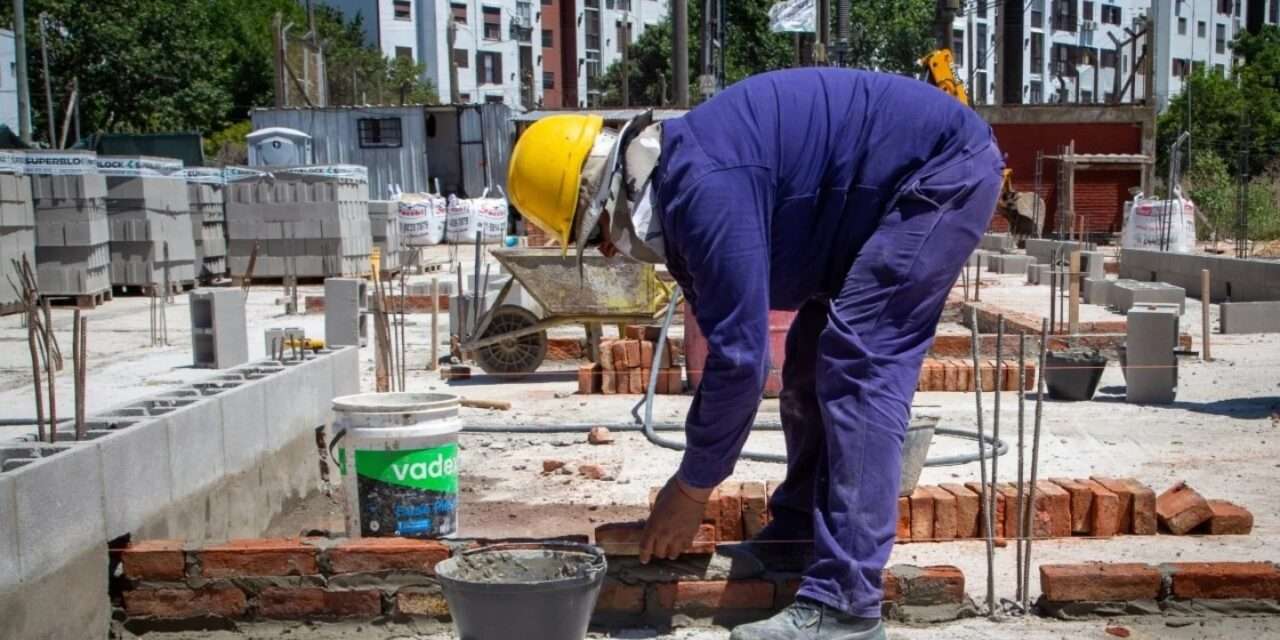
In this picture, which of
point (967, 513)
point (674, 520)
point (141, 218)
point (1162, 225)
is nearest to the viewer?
point (674, 520)

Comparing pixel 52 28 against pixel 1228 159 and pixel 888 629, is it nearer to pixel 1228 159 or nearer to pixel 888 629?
pixel 1228 159

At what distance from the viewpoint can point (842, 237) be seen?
3.46 meters

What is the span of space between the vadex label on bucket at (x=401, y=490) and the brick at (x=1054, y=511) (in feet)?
7.15

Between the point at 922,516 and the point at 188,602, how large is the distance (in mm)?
2509

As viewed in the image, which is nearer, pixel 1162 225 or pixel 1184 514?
pixel 1184 514

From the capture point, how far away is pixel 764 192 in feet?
10.6

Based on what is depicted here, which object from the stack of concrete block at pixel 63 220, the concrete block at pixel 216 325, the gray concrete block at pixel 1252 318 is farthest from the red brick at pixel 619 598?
the stack of concrete block at pixel 63 220

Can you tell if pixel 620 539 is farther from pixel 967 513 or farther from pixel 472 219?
pixel 472 219

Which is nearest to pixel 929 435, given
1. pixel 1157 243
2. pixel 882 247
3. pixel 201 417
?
pixel 882 247

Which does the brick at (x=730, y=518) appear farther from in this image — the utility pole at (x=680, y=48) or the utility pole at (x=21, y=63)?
the utility pole at (x=21, y=63)

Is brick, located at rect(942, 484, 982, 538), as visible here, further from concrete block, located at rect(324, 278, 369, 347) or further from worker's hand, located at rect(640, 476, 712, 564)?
concrete block, located at rect(324, 278, 369, 347)

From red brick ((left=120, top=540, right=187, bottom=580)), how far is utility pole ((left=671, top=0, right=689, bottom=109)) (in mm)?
19476

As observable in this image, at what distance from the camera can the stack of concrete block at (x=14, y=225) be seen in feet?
48.2

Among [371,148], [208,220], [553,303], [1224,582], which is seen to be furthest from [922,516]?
[371,148]
